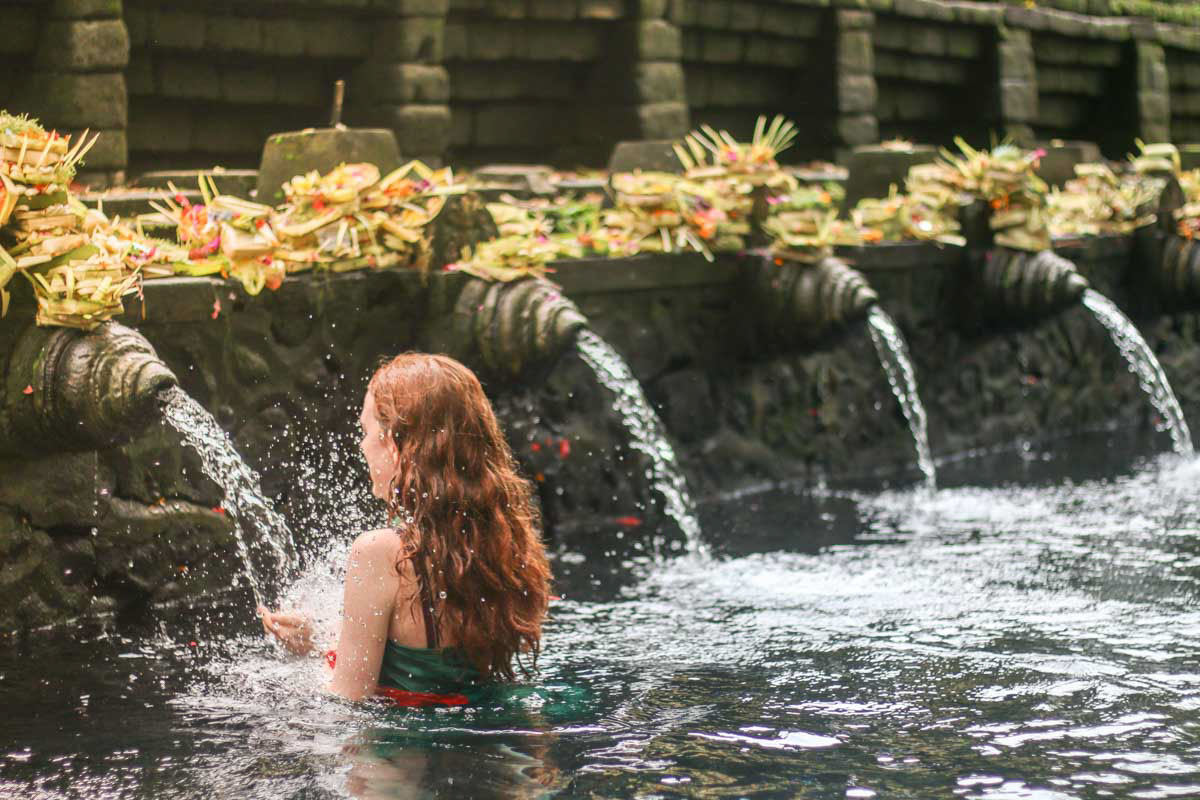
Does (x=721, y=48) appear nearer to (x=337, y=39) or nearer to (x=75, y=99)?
(x=337, y=39)

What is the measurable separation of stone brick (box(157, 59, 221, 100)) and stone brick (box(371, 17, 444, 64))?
1.04 m

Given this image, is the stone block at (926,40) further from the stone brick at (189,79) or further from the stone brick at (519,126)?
the stone brick at (189,79)

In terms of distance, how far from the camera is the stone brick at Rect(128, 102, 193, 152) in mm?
9828

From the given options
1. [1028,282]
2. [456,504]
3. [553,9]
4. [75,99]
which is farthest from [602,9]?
[456,504]

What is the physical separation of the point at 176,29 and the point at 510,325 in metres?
3.80

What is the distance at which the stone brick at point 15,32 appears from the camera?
27.9 ft

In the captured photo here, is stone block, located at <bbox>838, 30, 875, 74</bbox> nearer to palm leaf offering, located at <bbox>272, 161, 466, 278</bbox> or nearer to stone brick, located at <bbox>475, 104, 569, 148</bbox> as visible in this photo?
stone brick, located at <bbox>475, 104, 569, 148</bbox>

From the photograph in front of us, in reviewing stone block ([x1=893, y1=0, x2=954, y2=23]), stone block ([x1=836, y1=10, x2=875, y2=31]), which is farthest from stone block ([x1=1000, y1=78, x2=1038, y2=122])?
stone block ([x1=836, y1=10, x2=875, y2=31])

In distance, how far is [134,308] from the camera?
5867 mm

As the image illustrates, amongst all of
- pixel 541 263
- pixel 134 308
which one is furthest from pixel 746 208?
pixel 134 308

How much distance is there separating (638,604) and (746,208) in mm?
3301

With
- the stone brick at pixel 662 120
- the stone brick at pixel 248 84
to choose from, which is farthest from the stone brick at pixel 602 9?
the stone brick at pixel 248 84

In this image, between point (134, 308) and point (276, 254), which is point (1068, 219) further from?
point (134, 308)

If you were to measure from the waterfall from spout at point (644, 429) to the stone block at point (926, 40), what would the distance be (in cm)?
854
